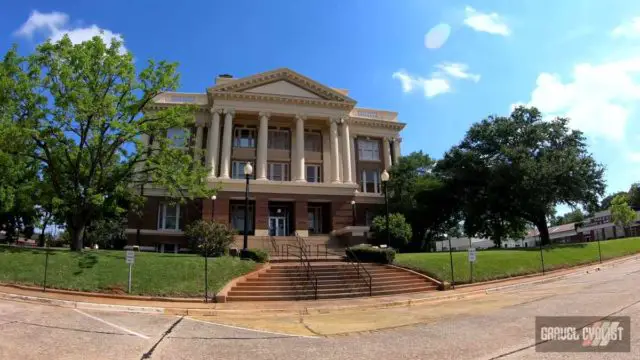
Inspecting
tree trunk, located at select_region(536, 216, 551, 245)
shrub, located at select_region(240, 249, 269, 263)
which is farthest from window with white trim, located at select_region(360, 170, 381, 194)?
shrub, located at select_region(240, 249, 269, 263)

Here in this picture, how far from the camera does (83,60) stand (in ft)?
74.2

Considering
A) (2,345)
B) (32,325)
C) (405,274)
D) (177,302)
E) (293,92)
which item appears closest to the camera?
(2,345)

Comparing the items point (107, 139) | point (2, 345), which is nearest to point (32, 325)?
point (2, 345)

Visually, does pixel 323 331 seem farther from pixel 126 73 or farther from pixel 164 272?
pixel 126 73

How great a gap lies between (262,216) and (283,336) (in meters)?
30.1

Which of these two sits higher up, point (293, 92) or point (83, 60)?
point (293, 92)

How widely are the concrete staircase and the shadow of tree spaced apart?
662 centimetres

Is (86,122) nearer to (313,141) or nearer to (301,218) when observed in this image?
(301,218)

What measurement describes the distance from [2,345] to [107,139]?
17.5 metres

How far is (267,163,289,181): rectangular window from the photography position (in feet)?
151

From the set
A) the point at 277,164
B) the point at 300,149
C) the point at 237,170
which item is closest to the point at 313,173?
the point at 277,164

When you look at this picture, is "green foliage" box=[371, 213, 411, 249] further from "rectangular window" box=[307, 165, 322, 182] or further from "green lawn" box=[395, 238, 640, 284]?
"rectangular window" box=[307, 165, 322, 182]

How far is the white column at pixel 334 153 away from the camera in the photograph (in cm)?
4410

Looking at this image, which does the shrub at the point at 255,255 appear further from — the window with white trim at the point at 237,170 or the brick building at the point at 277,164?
the window with white trim at the point at 237,170
